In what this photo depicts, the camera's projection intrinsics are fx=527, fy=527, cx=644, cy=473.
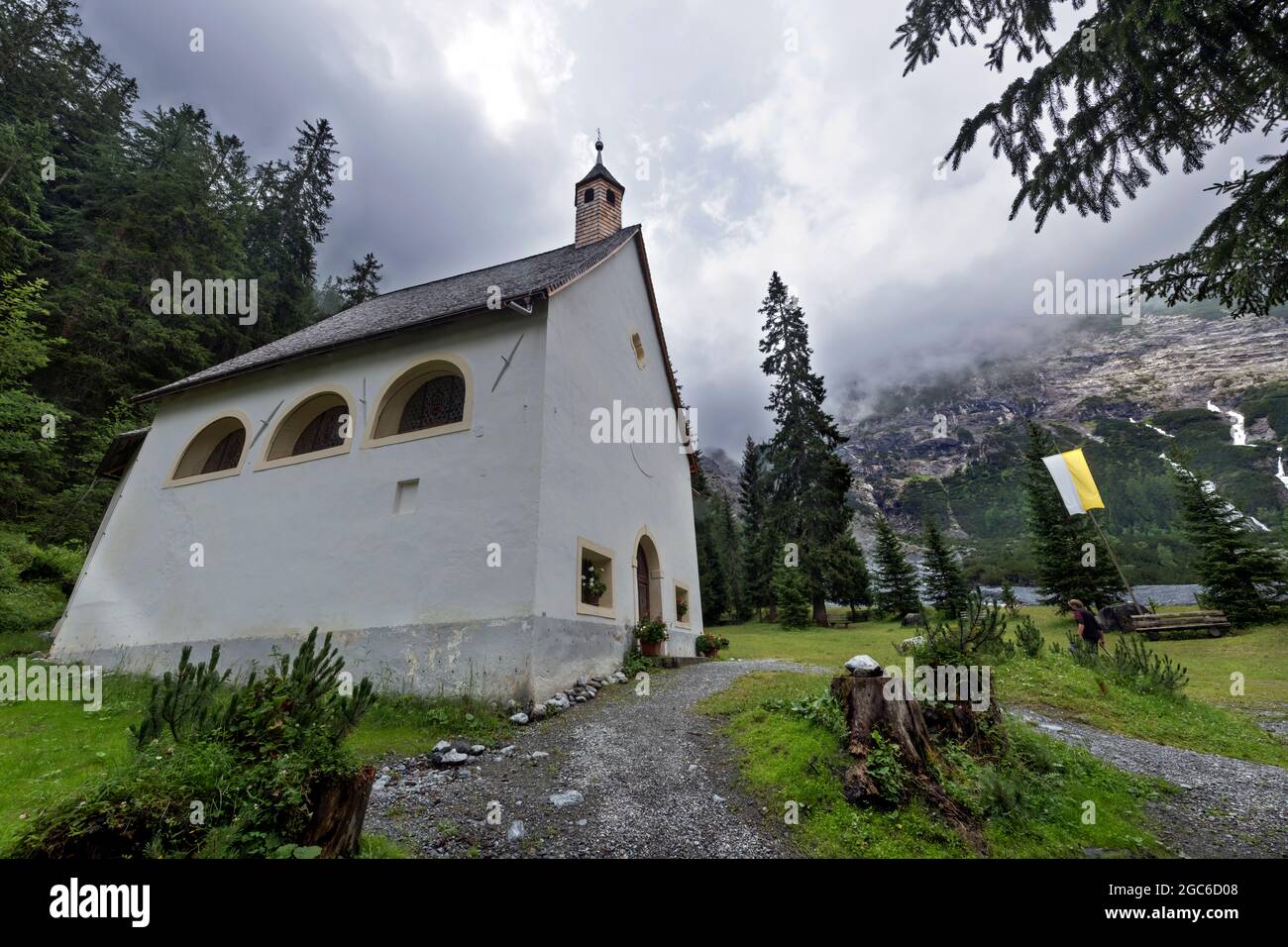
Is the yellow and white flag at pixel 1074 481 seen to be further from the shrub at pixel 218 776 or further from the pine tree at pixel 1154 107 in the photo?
the shrub at pixel 218 776

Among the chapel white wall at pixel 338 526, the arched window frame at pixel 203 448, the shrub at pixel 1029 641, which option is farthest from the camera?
the arched window frame at pixel 203 448

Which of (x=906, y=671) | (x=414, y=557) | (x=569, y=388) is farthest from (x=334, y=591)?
(x=906, y=671)

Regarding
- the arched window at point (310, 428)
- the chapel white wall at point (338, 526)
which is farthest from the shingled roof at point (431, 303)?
the arched window at point (310, 428)

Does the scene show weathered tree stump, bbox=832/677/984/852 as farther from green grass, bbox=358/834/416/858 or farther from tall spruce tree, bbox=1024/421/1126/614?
tall spruce tree, bbox=1024/421/1126/614

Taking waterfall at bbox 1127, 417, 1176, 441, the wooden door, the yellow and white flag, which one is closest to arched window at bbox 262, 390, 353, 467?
the wooden door

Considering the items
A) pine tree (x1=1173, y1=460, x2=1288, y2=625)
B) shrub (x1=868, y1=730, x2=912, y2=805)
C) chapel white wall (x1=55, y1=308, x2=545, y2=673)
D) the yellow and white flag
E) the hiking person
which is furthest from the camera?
pine tree (x1=1173, y1=460, x2=1288, y2=625)

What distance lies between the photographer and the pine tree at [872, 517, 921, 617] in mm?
28361

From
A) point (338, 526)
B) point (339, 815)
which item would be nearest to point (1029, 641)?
point (339, 815)

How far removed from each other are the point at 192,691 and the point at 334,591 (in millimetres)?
6751

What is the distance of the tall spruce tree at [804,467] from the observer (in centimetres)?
2755

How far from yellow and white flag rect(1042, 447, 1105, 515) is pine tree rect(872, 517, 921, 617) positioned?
46.4 feet

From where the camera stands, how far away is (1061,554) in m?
24.5

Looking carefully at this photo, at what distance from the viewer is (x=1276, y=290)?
458 cm

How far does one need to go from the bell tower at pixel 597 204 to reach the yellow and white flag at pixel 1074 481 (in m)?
14.6
